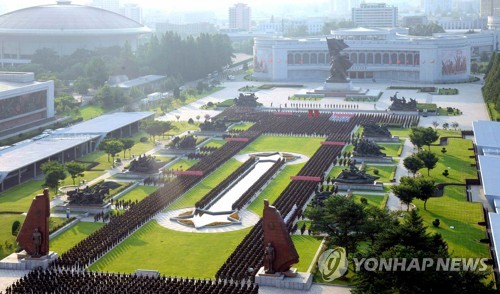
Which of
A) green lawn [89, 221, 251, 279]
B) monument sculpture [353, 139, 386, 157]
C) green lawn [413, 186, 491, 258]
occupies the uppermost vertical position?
monument sculpture [353, 139, 386, 157]

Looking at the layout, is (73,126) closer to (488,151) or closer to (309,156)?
(309,156)

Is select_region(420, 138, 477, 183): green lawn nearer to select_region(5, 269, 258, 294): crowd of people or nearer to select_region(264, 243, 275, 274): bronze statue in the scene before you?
select_region(264, 243, 275, 274): bronze statue

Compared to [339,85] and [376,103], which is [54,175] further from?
[339,85]

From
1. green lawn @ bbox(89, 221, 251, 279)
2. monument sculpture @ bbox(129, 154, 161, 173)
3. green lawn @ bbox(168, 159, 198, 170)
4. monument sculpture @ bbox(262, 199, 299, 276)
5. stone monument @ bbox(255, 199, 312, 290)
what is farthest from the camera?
green lawn @ bbox(168, 159, 198, 170)

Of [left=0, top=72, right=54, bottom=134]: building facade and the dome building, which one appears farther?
the dome building

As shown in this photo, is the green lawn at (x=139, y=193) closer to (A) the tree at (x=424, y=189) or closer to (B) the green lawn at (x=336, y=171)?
(B) the green lawn at (x=336, y=171)

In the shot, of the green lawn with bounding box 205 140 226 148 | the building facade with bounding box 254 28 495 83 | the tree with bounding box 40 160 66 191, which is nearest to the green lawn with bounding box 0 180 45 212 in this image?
the tree with bounding box 40 160 66 191

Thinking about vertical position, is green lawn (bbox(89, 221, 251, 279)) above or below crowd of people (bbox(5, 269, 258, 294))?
below

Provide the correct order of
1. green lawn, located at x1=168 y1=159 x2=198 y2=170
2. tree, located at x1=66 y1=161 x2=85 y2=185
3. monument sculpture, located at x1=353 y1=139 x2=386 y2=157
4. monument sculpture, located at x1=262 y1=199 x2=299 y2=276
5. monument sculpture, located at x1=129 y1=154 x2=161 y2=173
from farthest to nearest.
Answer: monument sculpture, located at x1=353 y1=139 x2=386 y2=157, green lawn, located at x1=168 y1=159 x2=198 y2=170, monument sculpture, located at x1=129 y1=154 x2=161 y2=173, tree, located at x1=66 y1=161 x2=85 y2=185, monument sculpture, located at x1=262 y1=199 x2=299 y2=276
